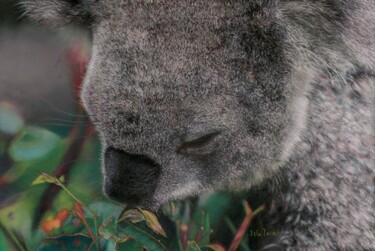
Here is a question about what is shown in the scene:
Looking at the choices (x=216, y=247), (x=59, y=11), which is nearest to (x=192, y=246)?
(x=216, y=247)

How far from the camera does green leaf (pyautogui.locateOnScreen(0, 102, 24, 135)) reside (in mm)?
1961

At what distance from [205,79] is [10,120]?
0.70 meters

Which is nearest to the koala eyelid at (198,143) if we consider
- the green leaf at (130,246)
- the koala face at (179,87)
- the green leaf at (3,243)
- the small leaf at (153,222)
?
the koala face at (179,87)

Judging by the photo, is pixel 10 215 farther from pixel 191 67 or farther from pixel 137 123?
pixel 191 67

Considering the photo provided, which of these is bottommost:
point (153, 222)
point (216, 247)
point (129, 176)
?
point (216, 247)

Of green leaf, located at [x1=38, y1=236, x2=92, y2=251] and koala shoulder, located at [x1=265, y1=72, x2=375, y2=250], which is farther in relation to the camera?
koala shoulder, located at [x1=265, y1=72, x2=375, y2=250]

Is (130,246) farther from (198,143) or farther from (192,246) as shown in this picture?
(198,143)

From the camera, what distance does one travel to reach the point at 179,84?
1619 mm

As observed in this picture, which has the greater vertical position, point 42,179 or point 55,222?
point 42,179

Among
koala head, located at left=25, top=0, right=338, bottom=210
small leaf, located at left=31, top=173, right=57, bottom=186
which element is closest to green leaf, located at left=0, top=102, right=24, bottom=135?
small leaf, located at left=31, top=173, right=57, bottom=186

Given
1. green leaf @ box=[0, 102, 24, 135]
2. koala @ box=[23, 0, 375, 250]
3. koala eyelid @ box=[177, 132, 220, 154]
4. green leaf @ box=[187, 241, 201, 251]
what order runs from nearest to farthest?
1. koala @ box=[23, 0, 375, 250]
2. koala eyelid @ box=[177, 132, 220, 154]
3. green leaf @ box=[0, 102, 24, 135]
4. green leaf @ box=[187, 241, 201, 251]

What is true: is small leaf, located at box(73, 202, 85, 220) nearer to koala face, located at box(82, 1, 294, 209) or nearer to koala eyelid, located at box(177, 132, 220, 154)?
koala face, located at box(82, 1, 294, 209)

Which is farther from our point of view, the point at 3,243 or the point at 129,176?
the point at 3,243

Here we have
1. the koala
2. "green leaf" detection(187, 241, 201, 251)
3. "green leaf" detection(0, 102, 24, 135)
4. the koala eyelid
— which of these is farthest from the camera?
"green leaf" detection(187, 241, 201, 251)
